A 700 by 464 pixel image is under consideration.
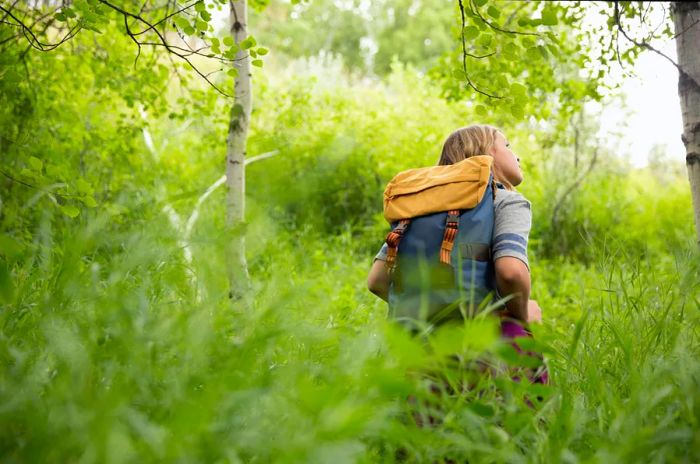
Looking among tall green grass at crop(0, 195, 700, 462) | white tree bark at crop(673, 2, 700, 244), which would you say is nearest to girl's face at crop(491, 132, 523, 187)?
white tree bark at crop(673, 2, 700, 244)

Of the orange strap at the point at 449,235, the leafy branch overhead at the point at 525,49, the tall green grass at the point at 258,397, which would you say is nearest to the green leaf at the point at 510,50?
the leafy branch overhead at the point at 525,49

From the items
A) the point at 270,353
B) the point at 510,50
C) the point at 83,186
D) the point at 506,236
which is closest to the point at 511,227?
the point at 506,236

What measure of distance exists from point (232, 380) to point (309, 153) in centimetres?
687

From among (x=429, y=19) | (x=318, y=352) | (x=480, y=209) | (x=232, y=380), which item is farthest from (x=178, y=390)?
(x=429, y=19)

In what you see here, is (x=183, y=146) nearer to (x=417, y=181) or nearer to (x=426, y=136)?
(x=426, y=136)

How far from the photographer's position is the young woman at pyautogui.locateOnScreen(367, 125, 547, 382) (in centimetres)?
186

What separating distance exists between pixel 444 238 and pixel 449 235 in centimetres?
2

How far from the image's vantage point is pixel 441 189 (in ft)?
6.53

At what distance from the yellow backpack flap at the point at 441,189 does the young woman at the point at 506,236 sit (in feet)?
0.38

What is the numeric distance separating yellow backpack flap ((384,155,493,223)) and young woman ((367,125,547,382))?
12 centimetres

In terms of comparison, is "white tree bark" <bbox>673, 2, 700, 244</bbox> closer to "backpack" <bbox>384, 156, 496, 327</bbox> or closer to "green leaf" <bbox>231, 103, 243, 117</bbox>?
"backpack" <bbox>384, 156, 496, 327</bbox>

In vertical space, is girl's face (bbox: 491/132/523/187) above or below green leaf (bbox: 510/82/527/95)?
below

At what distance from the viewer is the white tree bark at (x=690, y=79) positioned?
7.22 feet

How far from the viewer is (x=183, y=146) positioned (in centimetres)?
815
